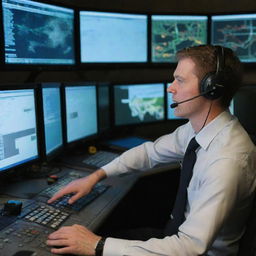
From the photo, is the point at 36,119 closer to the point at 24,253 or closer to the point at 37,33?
the point at 37,33

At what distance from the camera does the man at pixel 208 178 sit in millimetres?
896

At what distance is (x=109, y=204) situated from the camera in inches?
50.7

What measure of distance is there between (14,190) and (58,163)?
0.42 meters

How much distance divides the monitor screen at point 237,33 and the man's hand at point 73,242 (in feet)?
6.19

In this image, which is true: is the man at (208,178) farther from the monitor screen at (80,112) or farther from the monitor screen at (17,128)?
the monitor screen at (80,112)

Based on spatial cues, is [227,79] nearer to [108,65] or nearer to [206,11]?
[108,65]

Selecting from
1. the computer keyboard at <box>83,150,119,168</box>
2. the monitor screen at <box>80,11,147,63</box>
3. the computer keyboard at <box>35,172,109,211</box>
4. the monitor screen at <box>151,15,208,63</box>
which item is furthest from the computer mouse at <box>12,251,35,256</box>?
the monitor screen at <box>151,15,208,63</box>

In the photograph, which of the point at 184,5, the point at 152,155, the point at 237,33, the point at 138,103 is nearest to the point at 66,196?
the point at 152,155

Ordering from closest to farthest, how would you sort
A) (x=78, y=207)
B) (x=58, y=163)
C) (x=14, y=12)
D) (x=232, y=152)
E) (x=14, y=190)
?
(x=232, y=152) < (x=78, y=207) < (x=14, y=190) < (x=14, y=12) < (x=58, y=163)

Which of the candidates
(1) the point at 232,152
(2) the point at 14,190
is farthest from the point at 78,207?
(1) the point at 232,152

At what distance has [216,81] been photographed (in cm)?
105

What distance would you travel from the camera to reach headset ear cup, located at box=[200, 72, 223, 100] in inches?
41.4

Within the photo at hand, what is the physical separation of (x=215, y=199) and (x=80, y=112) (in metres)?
1.17

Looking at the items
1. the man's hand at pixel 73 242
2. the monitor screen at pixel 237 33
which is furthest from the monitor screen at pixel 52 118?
the monitor screen at pixel 237 33
